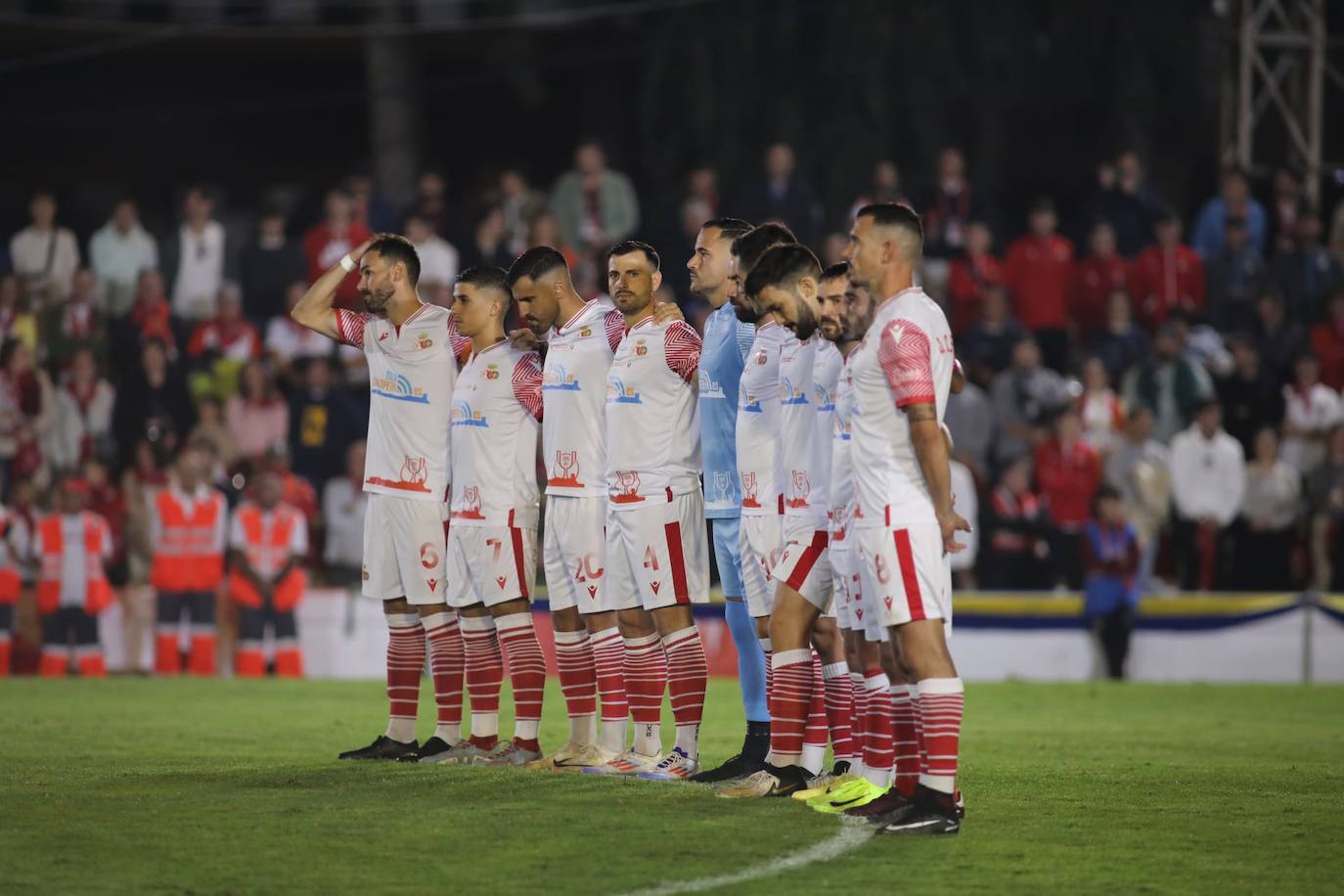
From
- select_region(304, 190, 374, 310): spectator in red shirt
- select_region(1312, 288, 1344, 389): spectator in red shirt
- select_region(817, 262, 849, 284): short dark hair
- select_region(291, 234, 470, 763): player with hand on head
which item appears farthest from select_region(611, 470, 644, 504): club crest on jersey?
select_region(1312, 288, 1344, 389): spectator in red shirt

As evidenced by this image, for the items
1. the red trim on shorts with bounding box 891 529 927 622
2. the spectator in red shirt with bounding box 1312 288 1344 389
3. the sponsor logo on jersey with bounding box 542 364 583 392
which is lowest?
the red trim on shorts with bounding box 891 529 927 622

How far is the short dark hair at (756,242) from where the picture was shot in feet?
33.9

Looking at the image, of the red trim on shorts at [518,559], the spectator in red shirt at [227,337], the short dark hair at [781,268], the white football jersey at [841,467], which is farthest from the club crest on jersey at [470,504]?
the spectator in red shirt at [227,337]

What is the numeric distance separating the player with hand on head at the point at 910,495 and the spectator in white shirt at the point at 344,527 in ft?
42.4

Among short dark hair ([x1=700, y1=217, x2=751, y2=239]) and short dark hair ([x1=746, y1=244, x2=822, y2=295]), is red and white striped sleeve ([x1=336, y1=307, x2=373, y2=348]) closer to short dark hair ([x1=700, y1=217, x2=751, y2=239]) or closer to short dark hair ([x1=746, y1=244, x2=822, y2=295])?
short dark hair ([x1=700, y1=217, x2=751, y2=239])

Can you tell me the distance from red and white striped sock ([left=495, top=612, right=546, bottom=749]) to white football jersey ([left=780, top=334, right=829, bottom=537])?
2.16 meters

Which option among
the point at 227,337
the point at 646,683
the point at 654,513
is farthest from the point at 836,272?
the point at 227,337

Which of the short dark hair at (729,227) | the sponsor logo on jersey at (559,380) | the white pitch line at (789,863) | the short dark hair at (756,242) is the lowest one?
the white pitch line at (789,863)

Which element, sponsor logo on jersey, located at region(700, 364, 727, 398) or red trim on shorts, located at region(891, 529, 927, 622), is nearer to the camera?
red trim on shorts, located at region(891, 529, 927, 622)

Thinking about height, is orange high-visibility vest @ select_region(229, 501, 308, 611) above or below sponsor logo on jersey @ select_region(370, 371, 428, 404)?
below

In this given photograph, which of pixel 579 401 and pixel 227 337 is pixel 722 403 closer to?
pixel 579 401

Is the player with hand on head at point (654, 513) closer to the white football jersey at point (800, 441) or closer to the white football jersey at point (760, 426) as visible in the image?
the white football jersey at point (760, 426)

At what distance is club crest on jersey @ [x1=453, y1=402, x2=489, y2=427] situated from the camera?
11547 mm

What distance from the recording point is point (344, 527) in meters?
21.3
